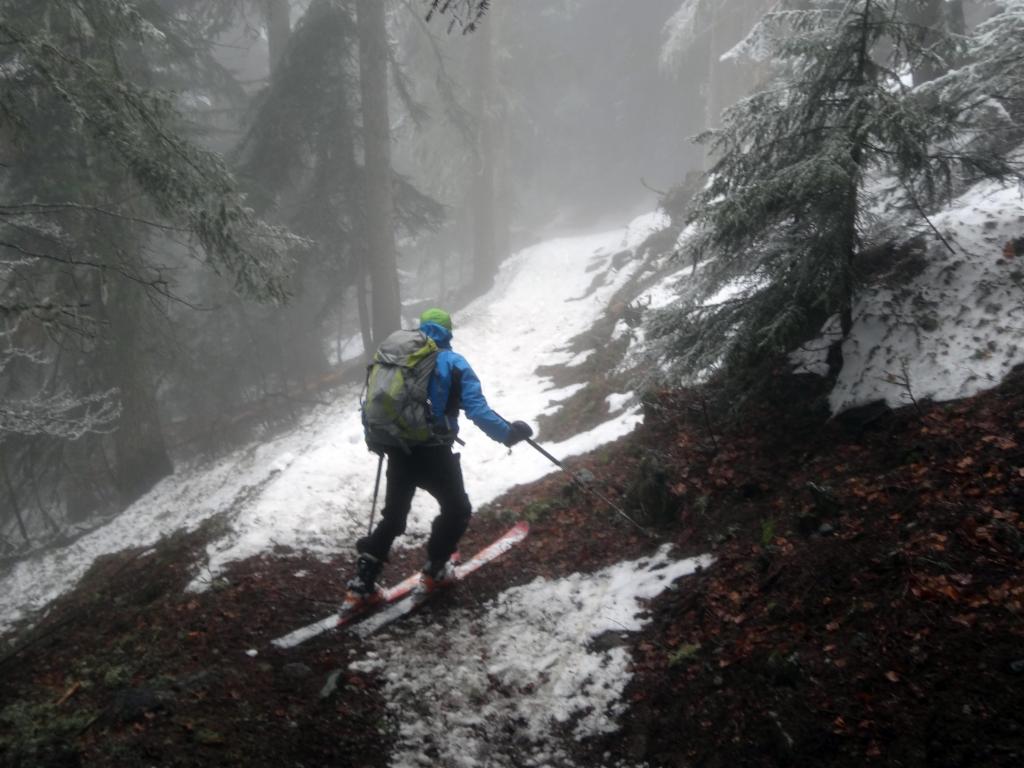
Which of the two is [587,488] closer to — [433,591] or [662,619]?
[433,591]

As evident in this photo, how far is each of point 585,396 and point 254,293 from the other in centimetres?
551

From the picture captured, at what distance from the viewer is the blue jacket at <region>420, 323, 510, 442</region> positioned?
5148mm

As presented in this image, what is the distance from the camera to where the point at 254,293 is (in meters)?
8.57

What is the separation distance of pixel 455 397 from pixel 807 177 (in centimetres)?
312

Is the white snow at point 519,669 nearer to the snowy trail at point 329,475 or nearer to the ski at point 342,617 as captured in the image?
the ski at point 342,617

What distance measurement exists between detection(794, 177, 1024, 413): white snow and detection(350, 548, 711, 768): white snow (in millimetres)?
2124

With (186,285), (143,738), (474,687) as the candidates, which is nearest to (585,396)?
(474,687)

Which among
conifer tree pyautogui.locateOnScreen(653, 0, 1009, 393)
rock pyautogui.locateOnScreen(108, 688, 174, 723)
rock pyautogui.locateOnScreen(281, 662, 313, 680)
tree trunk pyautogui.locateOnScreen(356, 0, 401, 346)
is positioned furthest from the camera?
tree trunk pyautogui.locateOnScreen(356, 0, 401, 346)

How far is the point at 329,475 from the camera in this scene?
29.1 ft

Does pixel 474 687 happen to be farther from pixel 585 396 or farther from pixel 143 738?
pixel 585 396

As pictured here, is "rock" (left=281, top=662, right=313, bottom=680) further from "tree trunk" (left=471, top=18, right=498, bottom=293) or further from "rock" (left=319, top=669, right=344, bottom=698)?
A: "tree trunk" (left=471, top=18, right=498, bottom=293)

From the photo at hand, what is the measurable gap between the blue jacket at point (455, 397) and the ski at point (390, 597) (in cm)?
153

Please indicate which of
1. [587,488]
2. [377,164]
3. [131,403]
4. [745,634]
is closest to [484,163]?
[377,164]

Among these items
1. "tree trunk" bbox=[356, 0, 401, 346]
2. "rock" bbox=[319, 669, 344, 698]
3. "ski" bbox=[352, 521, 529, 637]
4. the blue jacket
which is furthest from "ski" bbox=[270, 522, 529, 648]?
"tree trunk" bbox=[356, 0, 401, 346]
